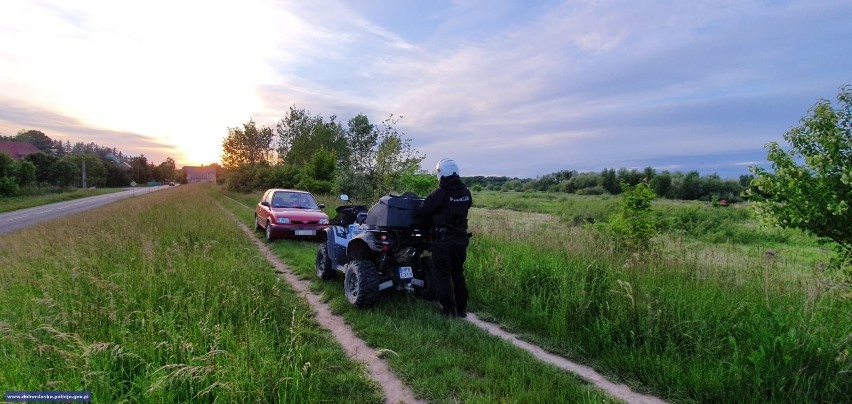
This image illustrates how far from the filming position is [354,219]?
6730 mm

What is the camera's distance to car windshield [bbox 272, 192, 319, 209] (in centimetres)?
1241

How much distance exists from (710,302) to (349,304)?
4.39 metres

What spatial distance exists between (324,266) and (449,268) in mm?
2853

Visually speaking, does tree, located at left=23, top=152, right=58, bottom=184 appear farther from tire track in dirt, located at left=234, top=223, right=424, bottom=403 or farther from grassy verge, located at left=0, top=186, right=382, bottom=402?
tire track in dirt, located at left=234, top=223, right=424, bottom=403

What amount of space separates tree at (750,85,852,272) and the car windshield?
11.3 meters

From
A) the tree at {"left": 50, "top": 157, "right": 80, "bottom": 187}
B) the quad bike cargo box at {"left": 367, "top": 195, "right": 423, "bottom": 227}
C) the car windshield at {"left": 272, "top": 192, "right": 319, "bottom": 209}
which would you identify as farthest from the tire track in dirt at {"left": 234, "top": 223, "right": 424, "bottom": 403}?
the tree at {"left": 50, "top": 157, "right": 80, "bottom": 187}

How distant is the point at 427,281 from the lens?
5223 mm

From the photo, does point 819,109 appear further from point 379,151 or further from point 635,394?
point 379,151

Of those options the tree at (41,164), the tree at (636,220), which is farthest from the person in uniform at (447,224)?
the tree at (41,164)

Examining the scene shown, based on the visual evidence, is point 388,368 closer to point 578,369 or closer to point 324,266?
point 578,369

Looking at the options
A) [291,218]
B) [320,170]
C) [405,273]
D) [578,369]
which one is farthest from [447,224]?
[320,170]

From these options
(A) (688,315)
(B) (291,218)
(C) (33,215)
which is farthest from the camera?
(C) (33,215)

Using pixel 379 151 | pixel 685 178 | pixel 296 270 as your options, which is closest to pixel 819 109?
pixel 296 270

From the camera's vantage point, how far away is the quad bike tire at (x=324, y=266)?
22.4ft
